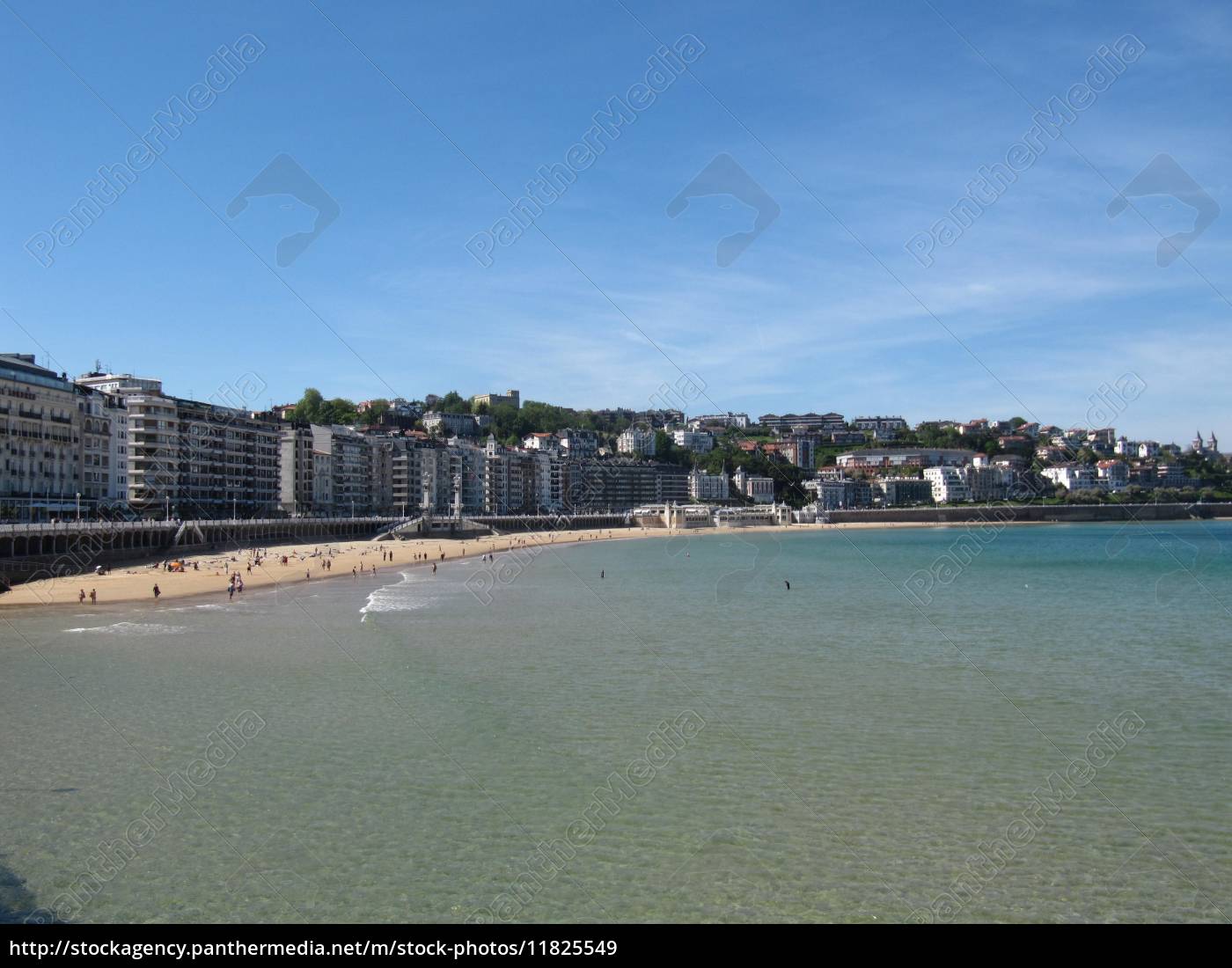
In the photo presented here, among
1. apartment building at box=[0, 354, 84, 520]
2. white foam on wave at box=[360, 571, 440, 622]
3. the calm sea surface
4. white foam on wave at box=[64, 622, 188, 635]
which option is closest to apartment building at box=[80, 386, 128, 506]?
apartment building at box=[0, 354, 84, 520]

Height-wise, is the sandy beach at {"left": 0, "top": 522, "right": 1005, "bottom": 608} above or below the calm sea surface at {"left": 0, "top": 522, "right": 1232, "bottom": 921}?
above

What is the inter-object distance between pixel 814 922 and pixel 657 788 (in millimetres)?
4412

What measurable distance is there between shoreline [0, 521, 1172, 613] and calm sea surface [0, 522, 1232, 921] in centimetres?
1148

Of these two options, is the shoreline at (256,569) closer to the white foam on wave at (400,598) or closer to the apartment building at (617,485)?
the white foam on wave at (400,598)

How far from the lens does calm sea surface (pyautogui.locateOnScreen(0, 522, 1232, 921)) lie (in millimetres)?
9938

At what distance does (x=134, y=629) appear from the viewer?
29859 mm

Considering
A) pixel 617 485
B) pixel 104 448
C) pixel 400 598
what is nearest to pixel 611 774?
pixel 400 598

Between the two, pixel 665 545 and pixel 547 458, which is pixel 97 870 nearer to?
pixel 665 545

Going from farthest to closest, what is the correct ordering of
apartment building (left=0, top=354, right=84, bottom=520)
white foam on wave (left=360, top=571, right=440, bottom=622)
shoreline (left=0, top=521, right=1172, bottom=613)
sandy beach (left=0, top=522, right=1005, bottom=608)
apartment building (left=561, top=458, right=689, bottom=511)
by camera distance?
apartment building (left=561, top=458, right=689, bottom=511), apartment building (left=0, top=354, right=84, bottom=520), sandy beach (left=0, top=522, right=1005, bottom=608), shoreline (left=0, top=521, right=1172, bottom=613), white foam on wave (left=360, top=571, right=440, bottom=622)

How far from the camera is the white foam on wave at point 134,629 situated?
29.0 meters

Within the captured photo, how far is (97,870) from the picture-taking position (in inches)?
408

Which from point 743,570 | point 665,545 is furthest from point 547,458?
point 743,570

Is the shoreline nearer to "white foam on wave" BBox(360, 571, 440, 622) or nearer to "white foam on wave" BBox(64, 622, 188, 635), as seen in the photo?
"white foam on wave" BBox(360, 571, 440, 622)

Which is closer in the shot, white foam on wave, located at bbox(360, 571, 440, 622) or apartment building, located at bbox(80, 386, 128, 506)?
white foam on wave, located at bbox(360, 571, 440, 622)
